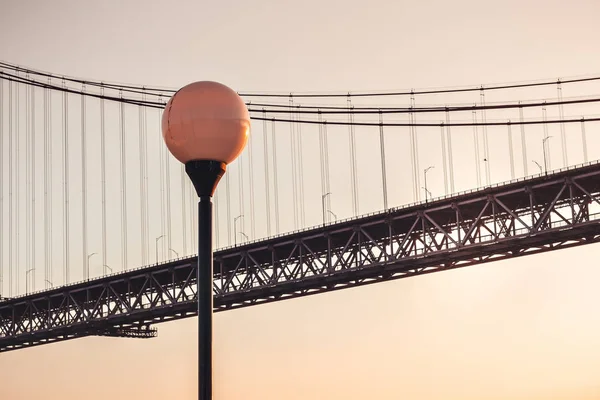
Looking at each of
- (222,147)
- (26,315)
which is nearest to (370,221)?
(26,315)

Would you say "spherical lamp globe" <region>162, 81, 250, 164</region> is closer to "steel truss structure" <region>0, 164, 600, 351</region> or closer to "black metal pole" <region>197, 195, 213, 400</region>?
"black metal pole" <region>197, 195, 213, 400</region>

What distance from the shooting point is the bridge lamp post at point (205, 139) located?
778 centimetres

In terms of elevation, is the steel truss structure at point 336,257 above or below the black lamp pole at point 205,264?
above

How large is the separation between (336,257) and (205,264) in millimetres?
59404

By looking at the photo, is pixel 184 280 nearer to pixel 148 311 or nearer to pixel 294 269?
pixel 148 311

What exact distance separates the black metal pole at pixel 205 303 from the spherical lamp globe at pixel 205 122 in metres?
0.35

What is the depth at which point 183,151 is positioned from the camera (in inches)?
312

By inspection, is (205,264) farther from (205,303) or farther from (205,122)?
(205,122)

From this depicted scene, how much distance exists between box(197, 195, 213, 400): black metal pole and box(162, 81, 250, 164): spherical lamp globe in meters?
0.35

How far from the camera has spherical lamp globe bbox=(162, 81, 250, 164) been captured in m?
7.80

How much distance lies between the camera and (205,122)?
780 cm

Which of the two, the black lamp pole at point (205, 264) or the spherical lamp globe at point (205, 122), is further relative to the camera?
the spherical lamp globe at point (205, 122)

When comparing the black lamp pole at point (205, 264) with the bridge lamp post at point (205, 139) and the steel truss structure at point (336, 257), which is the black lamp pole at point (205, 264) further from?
the steel truss structure at point (336, 257)

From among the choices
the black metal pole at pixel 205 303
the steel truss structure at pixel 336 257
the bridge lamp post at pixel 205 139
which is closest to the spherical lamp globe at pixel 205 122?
the bridge lamp post at pixel 205 139
